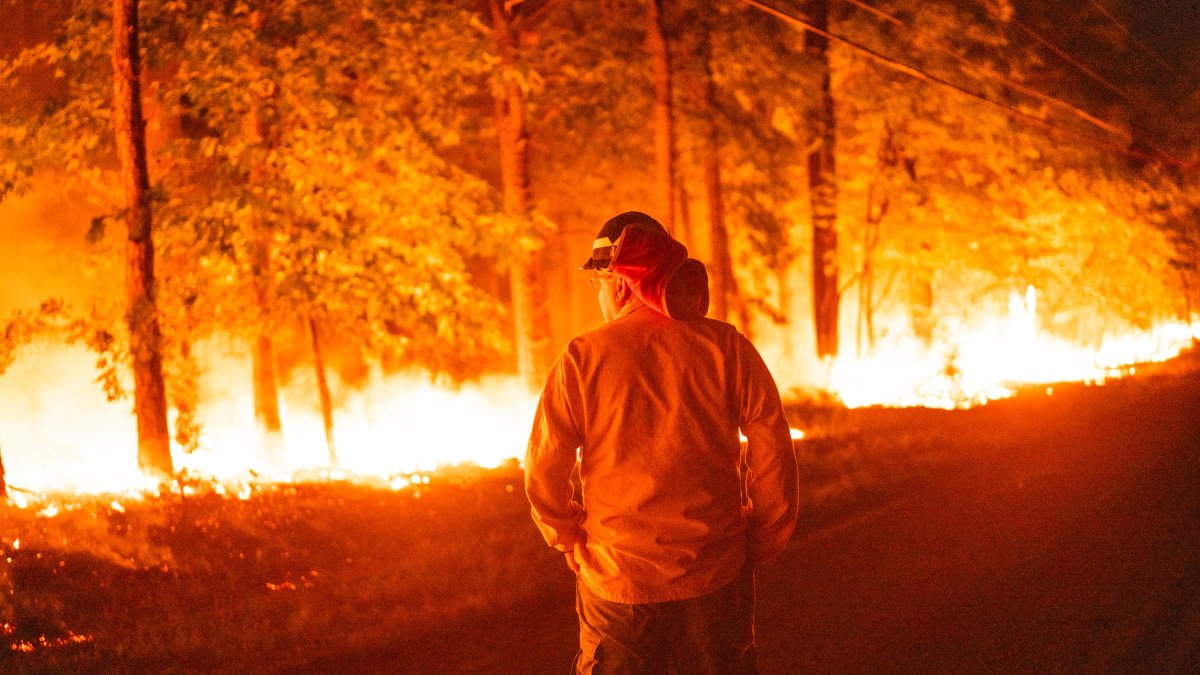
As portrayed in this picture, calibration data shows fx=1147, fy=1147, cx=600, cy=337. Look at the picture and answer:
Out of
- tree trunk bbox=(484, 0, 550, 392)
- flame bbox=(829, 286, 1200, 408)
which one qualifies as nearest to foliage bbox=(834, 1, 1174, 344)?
flame bbox=(829, 286, 1200, 408)

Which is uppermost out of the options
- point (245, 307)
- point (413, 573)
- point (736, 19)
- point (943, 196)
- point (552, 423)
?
point (736, 19)

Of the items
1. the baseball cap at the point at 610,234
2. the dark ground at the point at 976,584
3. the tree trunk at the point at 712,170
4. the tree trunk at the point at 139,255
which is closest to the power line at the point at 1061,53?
the tree trunk at the point at 712,170

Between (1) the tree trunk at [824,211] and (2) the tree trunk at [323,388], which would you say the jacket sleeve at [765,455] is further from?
(1) the tree trunk at [824,211]

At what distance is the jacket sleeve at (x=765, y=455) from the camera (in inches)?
130

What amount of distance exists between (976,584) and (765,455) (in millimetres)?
4573

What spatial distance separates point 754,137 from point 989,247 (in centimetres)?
624

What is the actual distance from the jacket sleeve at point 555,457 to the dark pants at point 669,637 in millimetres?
239

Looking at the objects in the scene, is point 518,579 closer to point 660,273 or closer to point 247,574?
point 247,574

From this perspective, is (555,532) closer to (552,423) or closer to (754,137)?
(552,423)

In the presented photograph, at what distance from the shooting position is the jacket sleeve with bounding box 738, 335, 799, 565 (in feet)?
10.9

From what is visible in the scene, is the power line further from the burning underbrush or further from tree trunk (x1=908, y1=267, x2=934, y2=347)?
the burning underbrush

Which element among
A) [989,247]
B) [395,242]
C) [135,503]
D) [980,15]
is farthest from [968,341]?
[135,503]

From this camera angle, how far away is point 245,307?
1204 cm

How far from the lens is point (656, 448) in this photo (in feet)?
10.7
